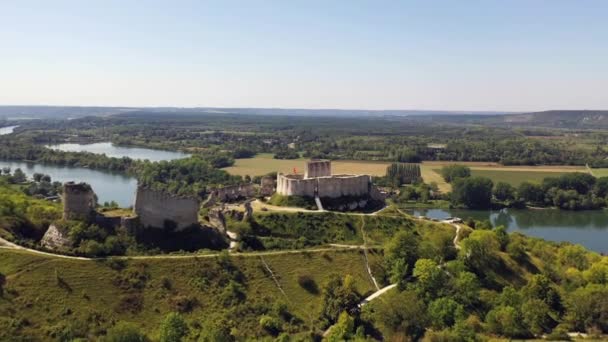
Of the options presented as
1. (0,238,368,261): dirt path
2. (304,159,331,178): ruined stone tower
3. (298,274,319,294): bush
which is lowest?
(298,274,319,294): bush

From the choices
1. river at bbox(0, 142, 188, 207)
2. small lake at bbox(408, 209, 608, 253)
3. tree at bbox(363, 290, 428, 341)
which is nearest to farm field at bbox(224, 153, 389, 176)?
river at bbox(0, 142, 188, 207)

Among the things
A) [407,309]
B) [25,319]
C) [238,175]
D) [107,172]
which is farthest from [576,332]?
[107,172]

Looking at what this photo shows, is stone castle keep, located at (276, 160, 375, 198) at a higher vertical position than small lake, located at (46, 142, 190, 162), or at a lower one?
higher

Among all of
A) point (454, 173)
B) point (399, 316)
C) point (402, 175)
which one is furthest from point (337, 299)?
point (454, 173)

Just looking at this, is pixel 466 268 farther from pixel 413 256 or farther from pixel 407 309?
pixel 407 309

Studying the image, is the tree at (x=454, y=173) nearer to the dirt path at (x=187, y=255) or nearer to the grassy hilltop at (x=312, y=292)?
the grassy hilltop at (x=312, y=292)

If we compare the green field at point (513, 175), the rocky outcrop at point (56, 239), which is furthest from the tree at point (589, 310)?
the green field at point (513, 175)

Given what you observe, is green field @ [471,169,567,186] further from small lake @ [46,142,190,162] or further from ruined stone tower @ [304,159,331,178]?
small lake @ [46,142,190,162]
